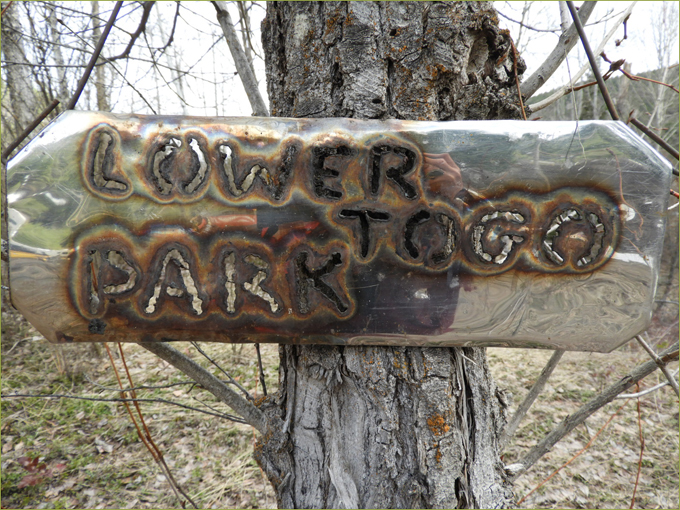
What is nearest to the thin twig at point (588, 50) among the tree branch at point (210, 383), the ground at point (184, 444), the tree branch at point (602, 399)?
the tree branch at point (602, 399)

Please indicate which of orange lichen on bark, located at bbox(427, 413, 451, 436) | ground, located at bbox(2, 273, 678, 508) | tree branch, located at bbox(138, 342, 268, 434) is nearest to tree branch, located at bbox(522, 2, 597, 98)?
orange lichen on bark, located at bbox(427, 413, 451, 436)

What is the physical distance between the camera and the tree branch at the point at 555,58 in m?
1.18

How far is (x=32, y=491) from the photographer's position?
7.33 feet

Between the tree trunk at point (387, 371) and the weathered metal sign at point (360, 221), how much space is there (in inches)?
4.3

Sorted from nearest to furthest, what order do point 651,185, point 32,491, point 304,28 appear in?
point 651,185 < point 304,28 < point 32,491

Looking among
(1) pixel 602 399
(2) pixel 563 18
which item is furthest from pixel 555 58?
(1) pixel 602 399

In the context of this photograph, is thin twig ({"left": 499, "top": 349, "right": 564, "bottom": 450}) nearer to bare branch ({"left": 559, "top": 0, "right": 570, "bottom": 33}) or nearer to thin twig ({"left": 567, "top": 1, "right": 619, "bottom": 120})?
thin twig ({"left": 567, "top": 1, "right": 619, "bottom": 120})

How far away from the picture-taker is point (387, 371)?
921mm

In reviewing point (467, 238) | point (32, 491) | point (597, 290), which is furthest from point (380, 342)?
point (32, 491)

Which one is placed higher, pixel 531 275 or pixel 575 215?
pixel 575 215

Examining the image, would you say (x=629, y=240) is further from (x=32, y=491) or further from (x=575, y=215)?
(x=32, y=491)

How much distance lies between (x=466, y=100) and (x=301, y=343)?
76 cm

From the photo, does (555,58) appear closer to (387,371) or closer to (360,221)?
(360,221)

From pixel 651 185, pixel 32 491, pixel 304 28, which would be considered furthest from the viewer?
pixel 32 491
